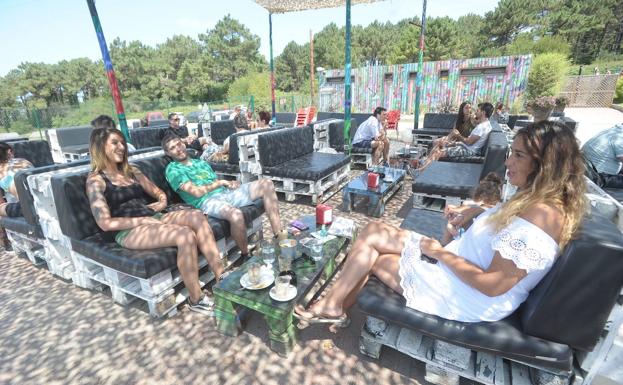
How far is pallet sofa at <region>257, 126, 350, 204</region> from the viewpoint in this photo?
16.1 feet

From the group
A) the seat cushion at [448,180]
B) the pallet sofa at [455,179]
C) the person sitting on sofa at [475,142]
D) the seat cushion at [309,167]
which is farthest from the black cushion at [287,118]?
the pallet sofa at [455,179]

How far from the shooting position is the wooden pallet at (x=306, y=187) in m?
4.89

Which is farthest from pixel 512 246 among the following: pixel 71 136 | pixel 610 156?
pixel 71 136

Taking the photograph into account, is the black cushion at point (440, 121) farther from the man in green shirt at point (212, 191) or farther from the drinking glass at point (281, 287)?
the drinking glass at point (281, 287)

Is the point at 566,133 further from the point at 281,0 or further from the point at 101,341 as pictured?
the point at 281,0

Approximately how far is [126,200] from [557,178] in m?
3.38

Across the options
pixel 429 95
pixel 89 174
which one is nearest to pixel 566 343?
pixel 89 174

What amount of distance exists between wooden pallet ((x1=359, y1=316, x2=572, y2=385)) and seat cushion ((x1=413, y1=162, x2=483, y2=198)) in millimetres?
2608

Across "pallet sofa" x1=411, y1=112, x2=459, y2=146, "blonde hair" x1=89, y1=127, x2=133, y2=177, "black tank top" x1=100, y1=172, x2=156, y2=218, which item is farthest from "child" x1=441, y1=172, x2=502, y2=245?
"pallet sofa" x1=411, y1=112, x2=459, y2=146

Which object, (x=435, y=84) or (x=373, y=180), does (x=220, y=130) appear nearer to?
(x=373, y=180)

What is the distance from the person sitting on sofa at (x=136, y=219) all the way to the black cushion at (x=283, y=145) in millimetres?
2360

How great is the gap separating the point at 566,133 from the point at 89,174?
3.57 metres

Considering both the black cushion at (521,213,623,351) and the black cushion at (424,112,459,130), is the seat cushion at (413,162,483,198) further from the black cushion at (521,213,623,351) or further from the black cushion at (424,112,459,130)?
the black cushion at (424,112,459,130)

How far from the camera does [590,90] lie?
65.7 feet
